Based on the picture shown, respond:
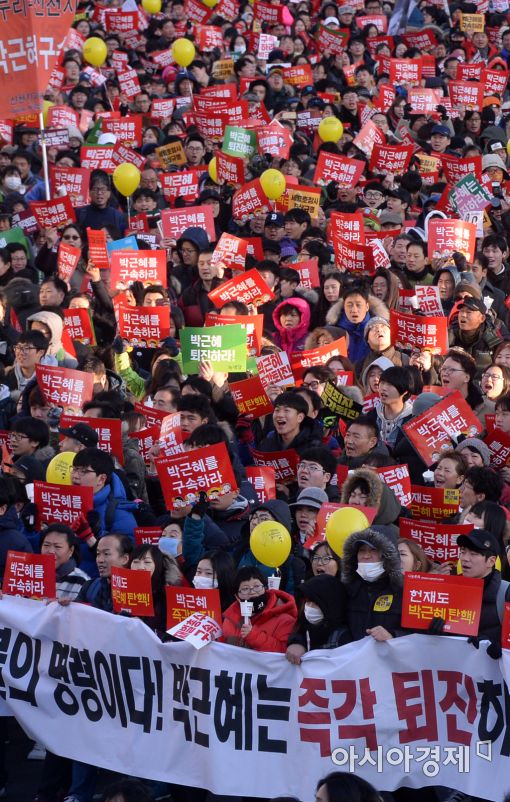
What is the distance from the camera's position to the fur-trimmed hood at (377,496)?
7.91 meters

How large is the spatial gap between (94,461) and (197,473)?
0.62m

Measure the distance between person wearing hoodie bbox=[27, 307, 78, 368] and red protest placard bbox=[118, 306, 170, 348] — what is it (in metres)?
0.82

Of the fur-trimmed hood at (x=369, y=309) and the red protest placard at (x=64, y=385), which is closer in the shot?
the red protest placard at (x=64, y=385)

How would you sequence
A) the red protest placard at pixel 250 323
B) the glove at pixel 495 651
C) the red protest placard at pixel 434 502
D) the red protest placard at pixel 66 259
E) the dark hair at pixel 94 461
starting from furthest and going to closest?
the red protest placard at pixel 66 259 → the red protest placard at pixel 250 323 → the dark hair at pixel 94 461 → the red protest placard at pixel 434 502 → the glove at pixel 495 651

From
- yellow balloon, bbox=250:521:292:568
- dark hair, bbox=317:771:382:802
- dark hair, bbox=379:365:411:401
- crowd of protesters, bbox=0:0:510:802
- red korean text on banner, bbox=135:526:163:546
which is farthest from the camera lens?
dark hair, bbox=379:365:411:401

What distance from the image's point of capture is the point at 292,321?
11.9m

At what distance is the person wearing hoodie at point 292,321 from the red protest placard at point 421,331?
1108 millimetres

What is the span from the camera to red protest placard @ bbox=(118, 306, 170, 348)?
1172 cm

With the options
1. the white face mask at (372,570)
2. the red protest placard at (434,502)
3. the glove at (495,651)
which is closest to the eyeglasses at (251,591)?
the white face mask at (372,570)

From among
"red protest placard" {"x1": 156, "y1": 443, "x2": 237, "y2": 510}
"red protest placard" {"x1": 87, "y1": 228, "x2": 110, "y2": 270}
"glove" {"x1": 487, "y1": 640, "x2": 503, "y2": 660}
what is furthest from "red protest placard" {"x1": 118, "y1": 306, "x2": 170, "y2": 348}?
"glove" {"x1": 487, "y1": 640, "x2": 503, "y2": 660}

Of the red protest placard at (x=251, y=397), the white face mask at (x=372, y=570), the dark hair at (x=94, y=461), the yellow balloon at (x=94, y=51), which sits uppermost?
the white face mask at (x=372, y=570)

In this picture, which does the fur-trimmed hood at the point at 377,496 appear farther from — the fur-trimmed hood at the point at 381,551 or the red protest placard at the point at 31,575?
Result: the red protest placard at the point at 31,575

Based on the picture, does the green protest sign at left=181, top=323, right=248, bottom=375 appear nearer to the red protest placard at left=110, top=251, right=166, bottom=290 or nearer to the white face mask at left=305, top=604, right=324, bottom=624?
the red protest placard at left=110, top=251, right=166, bottom=290

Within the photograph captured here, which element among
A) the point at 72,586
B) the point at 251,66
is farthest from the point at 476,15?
the point at 72,586
